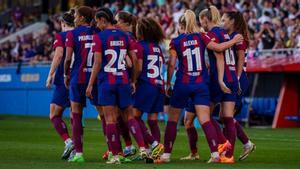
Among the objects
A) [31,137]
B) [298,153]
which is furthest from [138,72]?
[31,137]

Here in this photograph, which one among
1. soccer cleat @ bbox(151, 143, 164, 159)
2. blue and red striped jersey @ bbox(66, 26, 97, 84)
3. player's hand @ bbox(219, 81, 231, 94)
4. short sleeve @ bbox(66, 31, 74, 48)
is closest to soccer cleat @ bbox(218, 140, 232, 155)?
player's hand @ bbox(219, 81, 231, 94)

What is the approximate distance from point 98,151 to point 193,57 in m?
3.35

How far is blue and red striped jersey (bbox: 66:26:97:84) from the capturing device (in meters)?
13.9

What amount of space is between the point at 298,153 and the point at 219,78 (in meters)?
2.98

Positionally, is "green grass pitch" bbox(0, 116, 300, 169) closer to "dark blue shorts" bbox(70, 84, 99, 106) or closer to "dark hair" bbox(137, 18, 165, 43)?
"dark blue shorts" bbox(70, 84, 99, 106)

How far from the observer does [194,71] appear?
13.5 metres

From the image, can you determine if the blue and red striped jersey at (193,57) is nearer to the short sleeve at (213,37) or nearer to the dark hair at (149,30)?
the short sleeve at (213,37)

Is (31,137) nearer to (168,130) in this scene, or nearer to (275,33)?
(168,130)

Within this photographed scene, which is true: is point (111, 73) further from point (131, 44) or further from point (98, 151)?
point (98, 151)

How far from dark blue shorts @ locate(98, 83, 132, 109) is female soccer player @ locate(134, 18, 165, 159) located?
31.8 inches

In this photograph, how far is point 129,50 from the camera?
13.5 meters

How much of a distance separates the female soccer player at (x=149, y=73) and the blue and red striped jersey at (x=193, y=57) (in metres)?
→ 0.72

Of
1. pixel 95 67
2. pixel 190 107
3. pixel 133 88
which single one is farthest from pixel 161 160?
pixel 95 67

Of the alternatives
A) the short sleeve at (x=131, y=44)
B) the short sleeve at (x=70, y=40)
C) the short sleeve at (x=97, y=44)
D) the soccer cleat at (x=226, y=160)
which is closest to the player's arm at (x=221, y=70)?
the soccer cleat at (x=226, y=160)
